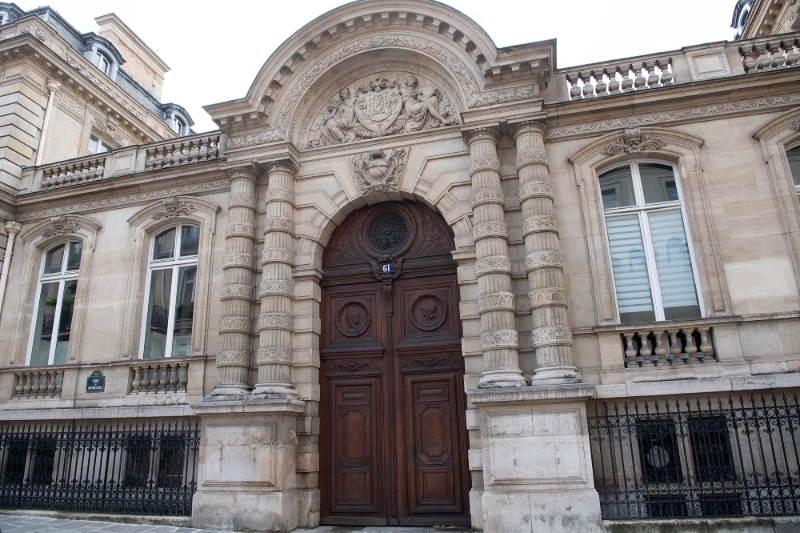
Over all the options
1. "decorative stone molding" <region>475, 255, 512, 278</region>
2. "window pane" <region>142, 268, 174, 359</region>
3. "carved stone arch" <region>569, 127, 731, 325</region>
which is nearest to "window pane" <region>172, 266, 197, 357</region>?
"window pane" <region>142, 268, 174, 359</region>

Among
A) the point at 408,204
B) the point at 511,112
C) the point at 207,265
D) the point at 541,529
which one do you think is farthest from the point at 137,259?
the point at 541,529

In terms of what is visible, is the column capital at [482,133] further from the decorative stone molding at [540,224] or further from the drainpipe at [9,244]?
the drainpipe at [9,244]

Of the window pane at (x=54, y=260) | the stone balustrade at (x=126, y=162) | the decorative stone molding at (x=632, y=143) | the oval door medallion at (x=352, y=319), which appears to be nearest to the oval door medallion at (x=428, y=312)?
the oval door medallion at (x=352, y=319)

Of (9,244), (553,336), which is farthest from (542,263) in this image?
(9,244)

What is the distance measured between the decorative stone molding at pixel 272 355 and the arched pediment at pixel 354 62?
391 cm

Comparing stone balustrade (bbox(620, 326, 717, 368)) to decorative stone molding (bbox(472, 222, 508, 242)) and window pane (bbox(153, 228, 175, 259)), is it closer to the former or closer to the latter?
decorative stone molding (bbox(472, 222, 508, 242))

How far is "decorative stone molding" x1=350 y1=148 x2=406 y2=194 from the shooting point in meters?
10.3

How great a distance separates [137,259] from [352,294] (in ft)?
15.5

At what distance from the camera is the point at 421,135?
10.4 metres

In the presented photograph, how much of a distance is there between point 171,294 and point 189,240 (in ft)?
3.82

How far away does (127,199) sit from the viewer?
40.8ft

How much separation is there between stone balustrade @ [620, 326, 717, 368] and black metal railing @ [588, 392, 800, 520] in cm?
60

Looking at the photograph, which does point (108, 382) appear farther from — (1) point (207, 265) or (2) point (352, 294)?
(2) point (352, 294)

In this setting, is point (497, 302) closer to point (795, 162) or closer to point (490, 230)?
point (490, 230)
